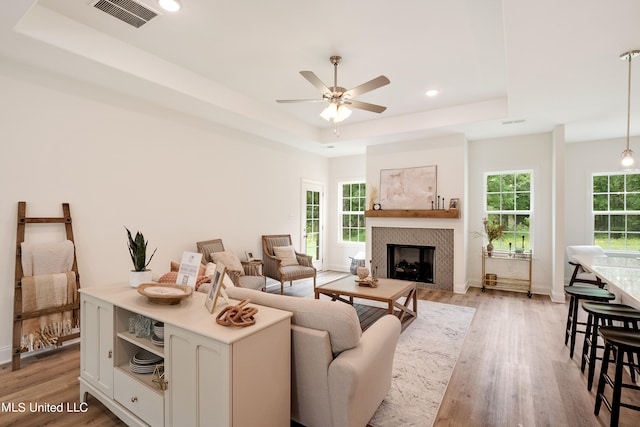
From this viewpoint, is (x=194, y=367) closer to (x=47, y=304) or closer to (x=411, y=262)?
(x=47, y=304)

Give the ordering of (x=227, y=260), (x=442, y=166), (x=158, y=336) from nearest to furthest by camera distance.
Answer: (x=158, y=336)
(x=227, y=260)
(x=442, y=166)

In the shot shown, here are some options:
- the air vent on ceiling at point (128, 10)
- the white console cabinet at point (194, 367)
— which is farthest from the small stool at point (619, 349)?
the air vent on ceiling at point (128, 10)

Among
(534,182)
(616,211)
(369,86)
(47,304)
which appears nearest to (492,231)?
(534,182)

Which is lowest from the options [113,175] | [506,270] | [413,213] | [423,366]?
[423,366]

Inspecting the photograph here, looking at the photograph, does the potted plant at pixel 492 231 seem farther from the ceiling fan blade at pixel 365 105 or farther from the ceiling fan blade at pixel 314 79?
the ceiling fan blade at pixel 314 79

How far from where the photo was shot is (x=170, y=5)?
2527 millimetres

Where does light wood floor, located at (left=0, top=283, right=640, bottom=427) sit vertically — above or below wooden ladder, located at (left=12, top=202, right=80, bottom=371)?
below

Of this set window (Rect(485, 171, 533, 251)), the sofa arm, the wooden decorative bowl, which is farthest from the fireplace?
the wooden decorative bowl

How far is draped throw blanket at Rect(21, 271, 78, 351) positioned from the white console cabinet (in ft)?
3.89

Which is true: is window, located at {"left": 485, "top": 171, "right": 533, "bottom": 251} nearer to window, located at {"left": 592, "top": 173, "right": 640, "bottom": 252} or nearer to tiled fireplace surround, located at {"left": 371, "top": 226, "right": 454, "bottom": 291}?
tiled fireplace surround, located at {"left": 371, "top": 226, "right": 454, "bottom": 291}

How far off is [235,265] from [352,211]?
354 cm

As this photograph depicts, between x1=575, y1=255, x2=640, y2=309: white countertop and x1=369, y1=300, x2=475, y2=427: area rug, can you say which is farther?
x1=369, y1=300, x2=475, y2=427: area rug

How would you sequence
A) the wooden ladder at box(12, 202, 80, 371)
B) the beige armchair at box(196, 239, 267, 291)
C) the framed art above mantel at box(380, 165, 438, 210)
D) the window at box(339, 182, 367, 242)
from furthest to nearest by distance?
the window at box(339, 182, 367, 242)
the framed art above mantel at box(380, 165, 438, 210)
the beige armchair at box(196, 239, 267, 291)
the wooden ladder at box(12, 202, 80, 371)

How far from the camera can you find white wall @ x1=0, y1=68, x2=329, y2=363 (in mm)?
2900
